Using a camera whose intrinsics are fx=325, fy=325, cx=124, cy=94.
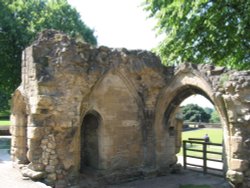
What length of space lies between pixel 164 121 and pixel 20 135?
4719 mm

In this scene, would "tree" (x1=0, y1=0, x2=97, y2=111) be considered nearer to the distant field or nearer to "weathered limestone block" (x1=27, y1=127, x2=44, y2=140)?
"weathered limestone block" (x1=27, y1=127, x2=44, y2=140)

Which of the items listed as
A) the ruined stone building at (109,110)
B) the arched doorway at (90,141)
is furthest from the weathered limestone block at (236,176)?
the arched doorway at (90,141)

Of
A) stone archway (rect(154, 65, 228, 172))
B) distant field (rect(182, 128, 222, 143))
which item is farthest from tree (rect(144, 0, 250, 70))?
distant field (rect(182, 128, 222, 143))

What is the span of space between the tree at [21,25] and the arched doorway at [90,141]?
7.72 metres

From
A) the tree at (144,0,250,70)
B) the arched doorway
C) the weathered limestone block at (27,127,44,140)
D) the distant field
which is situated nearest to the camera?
the weathered limestone block at (27,127,44,140)

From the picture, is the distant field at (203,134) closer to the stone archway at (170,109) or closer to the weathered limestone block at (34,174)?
the stone archway at (170,109)

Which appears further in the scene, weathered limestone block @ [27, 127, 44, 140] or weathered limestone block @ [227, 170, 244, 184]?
weathered limestone block @ [27, 127, 44, 140]

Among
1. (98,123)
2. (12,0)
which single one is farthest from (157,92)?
(12,0)

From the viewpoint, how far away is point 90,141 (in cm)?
1020

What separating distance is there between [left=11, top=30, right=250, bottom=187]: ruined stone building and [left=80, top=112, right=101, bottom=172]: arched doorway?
0.03 meters

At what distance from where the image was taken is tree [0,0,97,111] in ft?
56.4

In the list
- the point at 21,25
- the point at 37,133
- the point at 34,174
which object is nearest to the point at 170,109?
the point at 37,133

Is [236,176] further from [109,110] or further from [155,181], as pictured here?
[109,110]

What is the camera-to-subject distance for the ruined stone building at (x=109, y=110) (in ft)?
28.1
